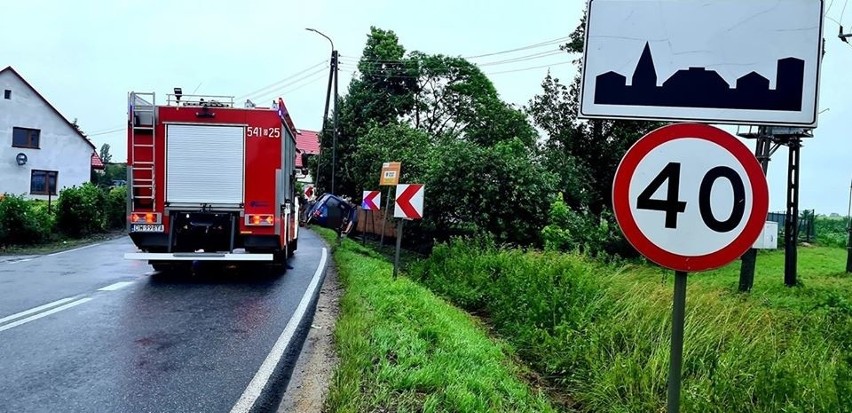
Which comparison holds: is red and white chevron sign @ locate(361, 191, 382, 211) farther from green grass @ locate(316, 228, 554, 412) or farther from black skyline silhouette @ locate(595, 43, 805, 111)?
black skyline silhouette @ locate(595, 43, 805, 111)

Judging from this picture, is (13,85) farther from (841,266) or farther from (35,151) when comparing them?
(841,266)

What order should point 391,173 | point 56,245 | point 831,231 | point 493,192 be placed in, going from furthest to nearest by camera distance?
1. point 831,231
2. point 56,245
3. point 493,192
4. point 391,173

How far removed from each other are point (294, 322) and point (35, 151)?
38.0 m

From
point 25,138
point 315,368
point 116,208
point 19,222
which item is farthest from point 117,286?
point 25,138

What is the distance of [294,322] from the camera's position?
299 inches

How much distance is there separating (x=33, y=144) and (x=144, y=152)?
33.2 metres

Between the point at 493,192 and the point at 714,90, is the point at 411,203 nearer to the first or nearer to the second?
the point at 493,192

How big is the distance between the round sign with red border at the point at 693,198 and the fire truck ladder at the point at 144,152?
9.91 m

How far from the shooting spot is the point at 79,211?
2106 cm

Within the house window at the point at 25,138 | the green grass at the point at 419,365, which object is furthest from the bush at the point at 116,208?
the green grass at the point at 419,365

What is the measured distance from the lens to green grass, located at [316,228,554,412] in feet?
14.3

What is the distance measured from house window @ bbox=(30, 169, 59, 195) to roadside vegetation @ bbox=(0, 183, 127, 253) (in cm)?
1543

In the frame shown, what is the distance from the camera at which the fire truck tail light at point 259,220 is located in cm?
1100

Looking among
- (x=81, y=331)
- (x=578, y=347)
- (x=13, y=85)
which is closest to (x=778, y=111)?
(x=578, y=347)
